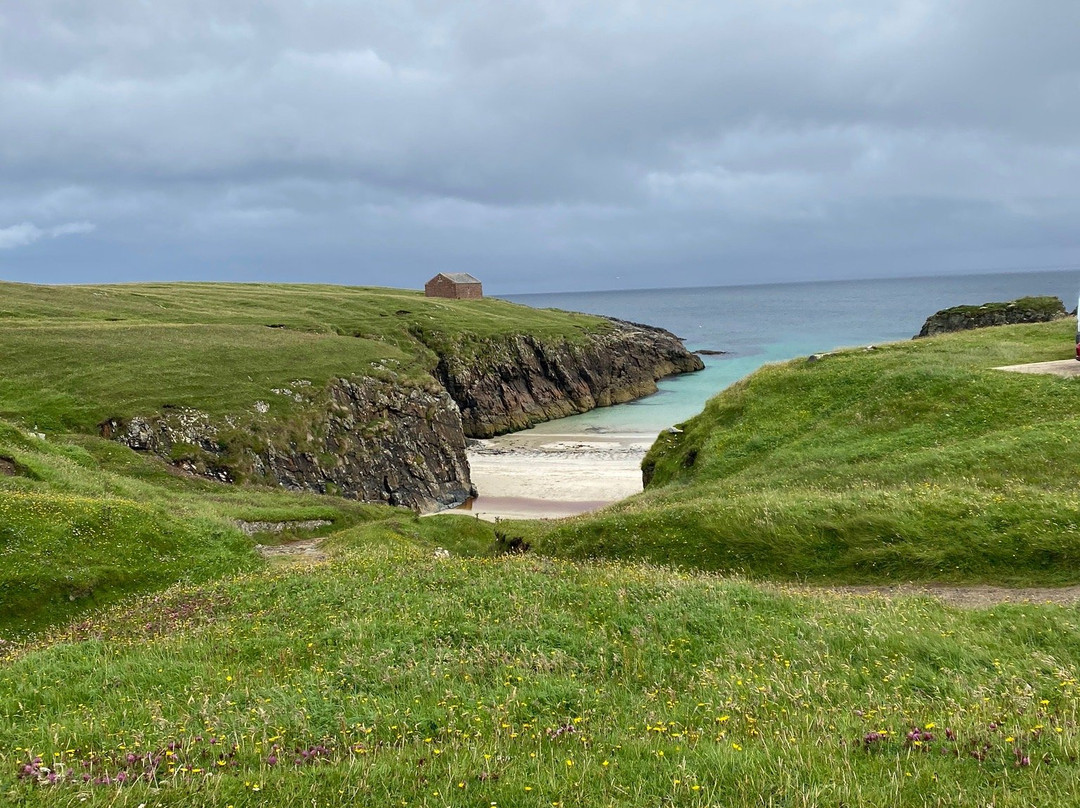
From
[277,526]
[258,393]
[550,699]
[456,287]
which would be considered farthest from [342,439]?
[456,287]

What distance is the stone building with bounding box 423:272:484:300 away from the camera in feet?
562

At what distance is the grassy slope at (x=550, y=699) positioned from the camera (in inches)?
264

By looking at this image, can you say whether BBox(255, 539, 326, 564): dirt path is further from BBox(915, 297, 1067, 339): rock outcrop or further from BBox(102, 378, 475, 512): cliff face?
BBox(915, 297, 1067, 339): rock outcrop

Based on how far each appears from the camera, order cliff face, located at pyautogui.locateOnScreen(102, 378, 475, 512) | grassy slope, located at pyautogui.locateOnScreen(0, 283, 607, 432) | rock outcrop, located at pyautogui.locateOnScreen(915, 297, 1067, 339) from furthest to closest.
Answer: rock outcrop, located at pyautogui.locateOnScreen(915, 297, 1067, 339) → grassy slope, located at pyautogui.locateOnScreen(0, 283, 607, 432) → cliff face, located at pyautogui.locateOnScreen(102, 378, 475, 512)

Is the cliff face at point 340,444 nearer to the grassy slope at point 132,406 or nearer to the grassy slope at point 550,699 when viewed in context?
the grassy slope at point 132,406

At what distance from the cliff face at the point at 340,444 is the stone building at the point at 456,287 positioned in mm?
103813

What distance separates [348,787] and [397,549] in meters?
19.5

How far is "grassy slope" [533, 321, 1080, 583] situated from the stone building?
436 feet

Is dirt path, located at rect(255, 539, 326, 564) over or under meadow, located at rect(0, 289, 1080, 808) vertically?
under

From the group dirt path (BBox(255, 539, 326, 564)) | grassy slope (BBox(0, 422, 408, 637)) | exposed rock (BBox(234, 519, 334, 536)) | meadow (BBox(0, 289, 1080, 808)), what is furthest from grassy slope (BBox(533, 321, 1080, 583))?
grassy slope (BBox(0, 422, 408, 637))

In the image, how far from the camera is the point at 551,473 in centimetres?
7012

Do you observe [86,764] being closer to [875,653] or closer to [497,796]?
[497,796]

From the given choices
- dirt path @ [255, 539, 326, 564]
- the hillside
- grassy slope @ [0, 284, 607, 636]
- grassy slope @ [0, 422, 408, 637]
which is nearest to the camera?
grassy slope @ [0, 422, 408, 637]

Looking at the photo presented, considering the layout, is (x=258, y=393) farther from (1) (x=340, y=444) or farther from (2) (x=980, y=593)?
(2) (x=980, y=593)
